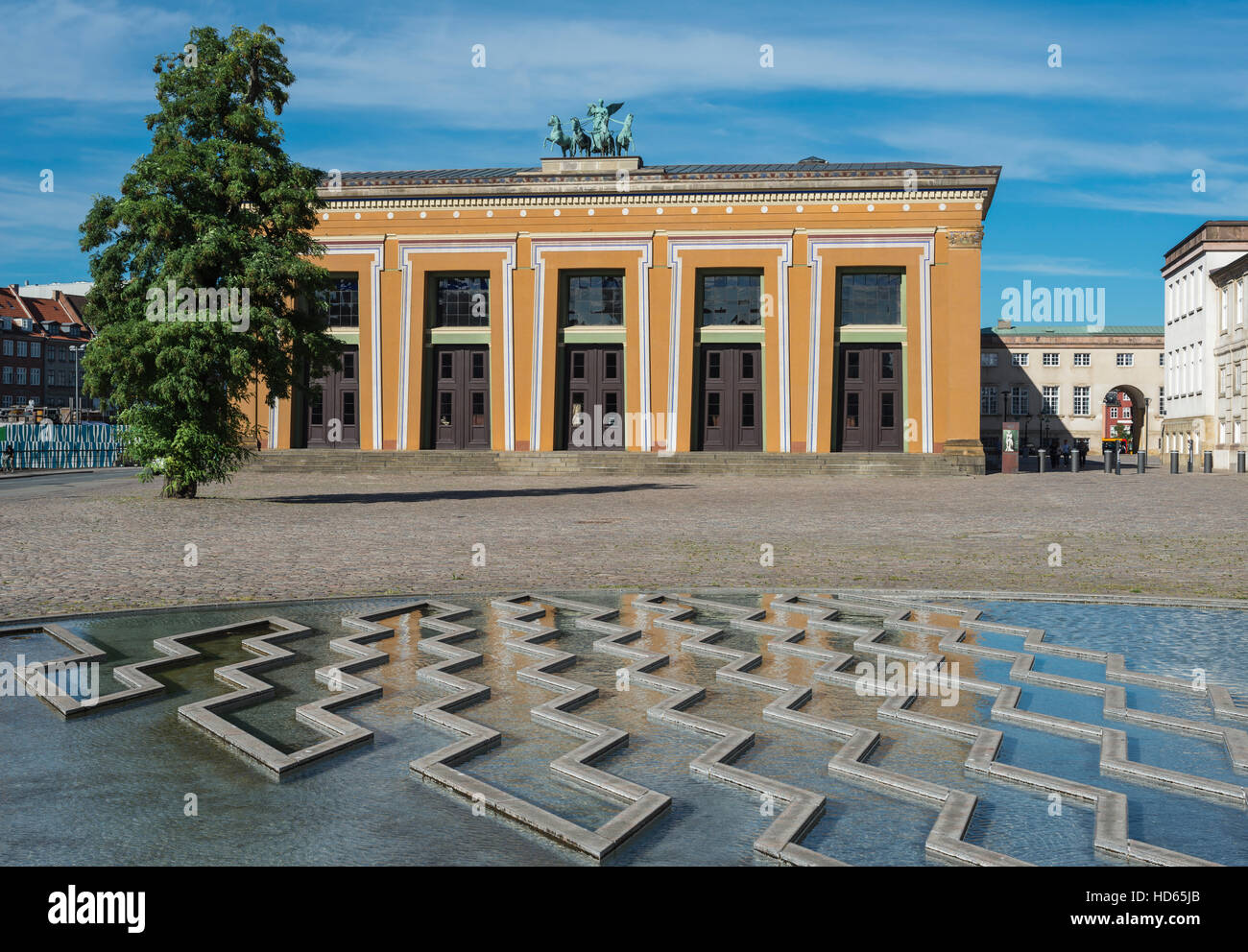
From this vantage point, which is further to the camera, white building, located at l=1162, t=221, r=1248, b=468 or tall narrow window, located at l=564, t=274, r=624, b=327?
white building, located at l=1162, t=221, r=1248, b=468

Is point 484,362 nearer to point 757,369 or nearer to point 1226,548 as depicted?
point 757,369

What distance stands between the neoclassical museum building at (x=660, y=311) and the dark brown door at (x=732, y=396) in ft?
0.27

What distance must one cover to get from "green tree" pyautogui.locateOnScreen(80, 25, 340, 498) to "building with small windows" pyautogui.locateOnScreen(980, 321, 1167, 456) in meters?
81.3

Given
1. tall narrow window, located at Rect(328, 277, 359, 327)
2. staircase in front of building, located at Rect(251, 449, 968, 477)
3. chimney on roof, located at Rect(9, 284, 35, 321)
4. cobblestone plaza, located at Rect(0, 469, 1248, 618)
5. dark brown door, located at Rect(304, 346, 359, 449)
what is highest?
chimney on roof, located at Rect(9, 284, 35, 321)

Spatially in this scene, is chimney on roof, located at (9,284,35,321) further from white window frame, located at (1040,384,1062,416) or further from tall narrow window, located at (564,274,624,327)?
white window frame, located at (1040,384,1062,416)

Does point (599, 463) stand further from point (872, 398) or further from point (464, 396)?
point (872, 398)

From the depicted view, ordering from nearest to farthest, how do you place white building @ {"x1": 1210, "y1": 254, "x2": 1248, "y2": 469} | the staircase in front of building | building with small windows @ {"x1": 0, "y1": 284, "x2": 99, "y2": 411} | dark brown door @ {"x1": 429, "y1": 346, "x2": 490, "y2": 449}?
the staircase in front of building < dark brown door @ {"x1": 429, "y1": 346, "x2": 490, "y2": 449} < white building @ {"x1": 1210, "y1": 254, "x2": 1248, "y2": 469} < building with small windows @ {"x1": 0, "y1": 284, "x2": 99, "y2": 411}

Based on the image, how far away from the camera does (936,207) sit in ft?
139

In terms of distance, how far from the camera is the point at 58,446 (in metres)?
46.0

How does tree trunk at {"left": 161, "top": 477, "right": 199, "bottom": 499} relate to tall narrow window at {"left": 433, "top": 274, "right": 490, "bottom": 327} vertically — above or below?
below

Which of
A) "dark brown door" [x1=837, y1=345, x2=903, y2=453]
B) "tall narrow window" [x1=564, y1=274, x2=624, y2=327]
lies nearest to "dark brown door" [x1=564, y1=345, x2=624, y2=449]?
"tall narrow window" [x1=564, y1=274, x2=624, y2=327]

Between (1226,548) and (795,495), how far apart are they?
549 inches

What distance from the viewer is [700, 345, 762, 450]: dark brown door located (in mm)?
44125
